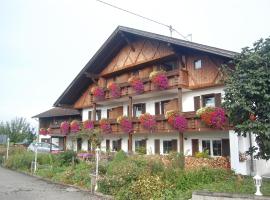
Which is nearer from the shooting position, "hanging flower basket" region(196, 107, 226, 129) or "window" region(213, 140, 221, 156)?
"hanging flower basket" region(196, 107, 226, 129)

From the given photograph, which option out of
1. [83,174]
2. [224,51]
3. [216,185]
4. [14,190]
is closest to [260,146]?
[216,185]

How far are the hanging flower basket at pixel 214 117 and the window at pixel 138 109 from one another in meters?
8.19

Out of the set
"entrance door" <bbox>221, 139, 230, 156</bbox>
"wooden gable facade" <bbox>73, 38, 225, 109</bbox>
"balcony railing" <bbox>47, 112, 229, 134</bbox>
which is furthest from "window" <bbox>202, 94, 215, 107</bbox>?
"entrance door" <bbox>221, 139, 230, 156</bbox>

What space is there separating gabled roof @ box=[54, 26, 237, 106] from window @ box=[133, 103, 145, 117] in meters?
5.53

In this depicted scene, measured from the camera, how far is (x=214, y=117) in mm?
19922

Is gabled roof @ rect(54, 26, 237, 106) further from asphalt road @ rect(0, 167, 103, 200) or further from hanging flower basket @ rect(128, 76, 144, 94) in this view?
asphalt road @ rect(0, 167, 103, 200)

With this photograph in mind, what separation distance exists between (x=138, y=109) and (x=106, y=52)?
6.16 m

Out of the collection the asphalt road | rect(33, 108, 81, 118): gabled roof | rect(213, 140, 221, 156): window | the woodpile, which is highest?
rect(33, 108, 81, 118): gabled roof

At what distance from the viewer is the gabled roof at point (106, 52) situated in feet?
74.1

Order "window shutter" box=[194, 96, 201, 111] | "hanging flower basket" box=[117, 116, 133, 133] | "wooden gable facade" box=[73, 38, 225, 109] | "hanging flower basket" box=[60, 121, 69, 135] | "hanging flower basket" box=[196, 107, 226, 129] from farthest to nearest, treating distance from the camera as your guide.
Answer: "hanging flower basket" box=[60, 121, 69, 135] → "hanging flower basket" box=[117, 116, 133, 133] → "window shutter" box=[194, 96, 201, 111] → "wooden gable facade" box=[73, 38, 225, 109] → "hanging flower basket" box=[196, 107, 226, 129]

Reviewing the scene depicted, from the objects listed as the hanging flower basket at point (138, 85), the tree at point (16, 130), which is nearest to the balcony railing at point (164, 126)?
the hanging flower basket at point (138, 85)

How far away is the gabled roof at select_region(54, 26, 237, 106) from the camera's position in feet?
74.1

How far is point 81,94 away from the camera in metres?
35.5

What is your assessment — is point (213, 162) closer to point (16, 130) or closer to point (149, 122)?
point (149, 122)
